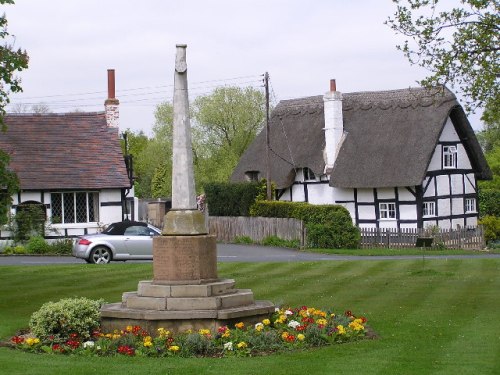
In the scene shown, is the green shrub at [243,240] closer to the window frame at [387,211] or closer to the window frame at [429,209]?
the window frame at [387,211]

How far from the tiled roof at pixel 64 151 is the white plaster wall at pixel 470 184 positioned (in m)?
18.9

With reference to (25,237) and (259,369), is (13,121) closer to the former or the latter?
(25,237)

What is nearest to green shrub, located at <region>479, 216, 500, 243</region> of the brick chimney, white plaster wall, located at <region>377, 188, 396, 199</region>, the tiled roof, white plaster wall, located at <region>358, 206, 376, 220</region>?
white plaster wall, located at <region>377, 188, 396, 199</region>

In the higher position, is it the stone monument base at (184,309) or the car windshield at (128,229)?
the car windshield at (128,229)

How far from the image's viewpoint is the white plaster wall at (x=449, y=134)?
160ft

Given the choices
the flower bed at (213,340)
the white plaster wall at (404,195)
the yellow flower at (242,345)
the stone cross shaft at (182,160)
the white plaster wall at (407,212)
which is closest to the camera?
the yellow flower at (242,345)

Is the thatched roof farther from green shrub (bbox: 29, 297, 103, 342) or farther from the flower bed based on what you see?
green shrub (bbox: 29, 297, 103, 342)

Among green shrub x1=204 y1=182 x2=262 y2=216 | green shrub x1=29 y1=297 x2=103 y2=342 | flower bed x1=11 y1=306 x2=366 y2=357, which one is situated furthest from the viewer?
green shrub x1=204 y1=182 x2=262 y2=216

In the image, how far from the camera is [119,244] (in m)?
33.3

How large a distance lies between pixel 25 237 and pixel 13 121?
21.8 feet

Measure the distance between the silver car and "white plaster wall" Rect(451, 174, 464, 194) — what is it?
21158mm

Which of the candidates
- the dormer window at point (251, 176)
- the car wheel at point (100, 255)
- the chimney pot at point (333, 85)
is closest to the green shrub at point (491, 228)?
the chimney pot at point (333, 85)

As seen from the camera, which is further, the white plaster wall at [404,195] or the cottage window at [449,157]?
the cottage window at [449,157]

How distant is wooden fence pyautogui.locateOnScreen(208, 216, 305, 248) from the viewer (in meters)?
46.3
